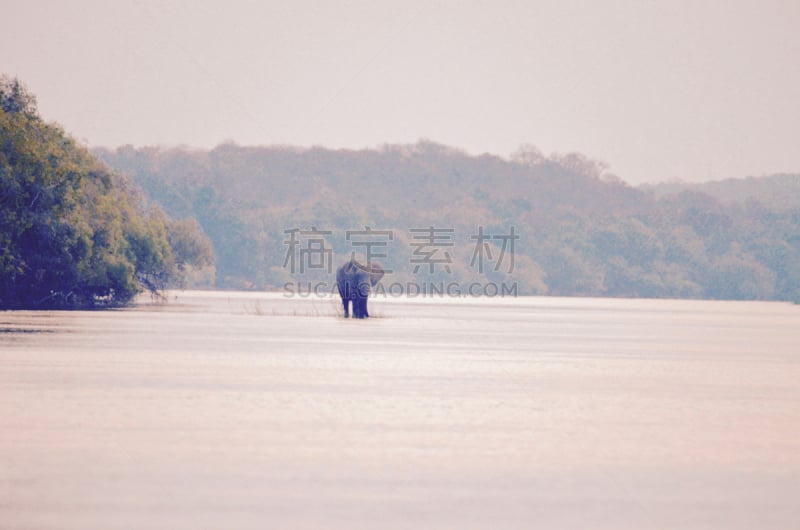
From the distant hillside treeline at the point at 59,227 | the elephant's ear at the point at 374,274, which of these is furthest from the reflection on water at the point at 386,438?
Result: the elephant's ear at the point at 374,274

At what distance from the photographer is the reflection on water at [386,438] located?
9398 millimetres

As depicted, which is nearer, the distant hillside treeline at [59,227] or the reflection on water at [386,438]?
the reflection on water at [386,438]

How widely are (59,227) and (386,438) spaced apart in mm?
27364

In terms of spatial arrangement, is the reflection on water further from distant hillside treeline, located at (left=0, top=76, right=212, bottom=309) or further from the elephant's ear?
the elephant's ear

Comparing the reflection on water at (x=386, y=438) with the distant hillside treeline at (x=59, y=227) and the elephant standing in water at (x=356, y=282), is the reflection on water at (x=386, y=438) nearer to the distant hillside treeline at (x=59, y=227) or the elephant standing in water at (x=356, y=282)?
the distant hillside treeline at (x=59, y=227)

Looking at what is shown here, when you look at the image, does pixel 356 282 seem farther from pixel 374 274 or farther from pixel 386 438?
pixel 386 438

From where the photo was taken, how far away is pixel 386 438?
13.0m

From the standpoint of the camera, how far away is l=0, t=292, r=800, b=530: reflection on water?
9.40m

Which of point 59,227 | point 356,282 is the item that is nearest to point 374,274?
point 356,282

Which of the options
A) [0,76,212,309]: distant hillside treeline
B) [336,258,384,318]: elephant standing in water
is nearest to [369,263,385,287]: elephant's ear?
[336,258,384,318]: elephant standing in water

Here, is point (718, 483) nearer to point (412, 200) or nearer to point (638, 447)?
point (638, 447)

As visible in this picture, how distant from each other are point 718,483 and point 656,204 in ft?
483

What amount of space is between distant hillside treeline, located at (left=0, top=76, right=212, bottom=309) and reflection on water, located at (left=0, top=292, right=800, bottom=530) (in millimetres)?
10454

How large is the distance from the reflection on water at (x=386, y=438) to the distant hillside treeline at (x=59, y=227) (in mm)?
10454
